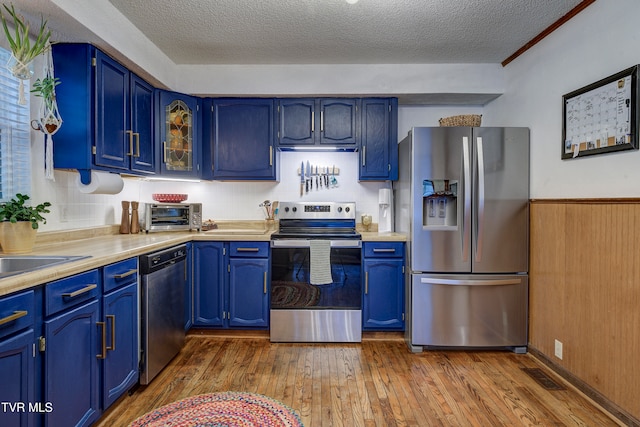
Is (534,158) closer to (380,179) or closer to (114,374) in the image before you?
(380,179)

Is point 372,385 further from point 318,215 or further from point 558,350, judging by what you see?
point 318,215

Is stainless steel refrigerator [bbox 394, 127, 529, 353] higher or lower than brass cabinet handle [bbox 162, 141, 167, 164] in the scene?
lower

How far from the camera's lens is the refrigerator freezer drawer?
273cm

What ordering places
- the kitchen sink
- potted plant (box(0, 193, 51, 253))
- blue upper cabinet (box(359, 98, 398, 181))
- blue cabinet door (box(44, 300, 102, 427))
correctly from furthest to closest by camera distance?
blue upper cabinet (box(359, 98, 398, 181)) < potted plant (box(0, 193, 51, 253)) < the kitchen sink < blue cabinet door (box(44, 300, 102, 427))

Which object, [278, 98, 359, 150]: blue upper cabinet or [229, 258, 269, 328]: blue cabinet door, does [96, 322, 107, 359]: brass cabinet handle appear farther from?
[278, 98, 359, 150]: blue upper cabinet

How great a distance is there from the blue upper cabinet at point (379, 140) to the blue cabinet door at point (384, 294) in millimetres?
839

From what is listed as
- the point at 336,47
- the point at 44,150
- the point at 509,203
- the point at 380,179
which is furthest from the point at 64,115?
the point at 509,203

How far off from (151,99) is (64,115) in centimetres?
83

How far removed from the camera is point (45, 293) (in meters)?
1.41

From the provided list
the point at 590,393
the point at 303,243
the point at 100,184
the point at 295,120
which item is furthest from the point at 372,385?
the point at 295,120

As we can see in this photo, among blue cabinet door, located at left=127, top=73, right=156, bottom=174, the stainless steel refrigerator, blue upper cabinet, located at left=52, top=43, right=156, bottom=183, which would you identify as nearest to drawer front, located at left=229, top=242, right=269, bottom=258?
blue cabinet door, located at left=127, top=73, right=156, bottom=174

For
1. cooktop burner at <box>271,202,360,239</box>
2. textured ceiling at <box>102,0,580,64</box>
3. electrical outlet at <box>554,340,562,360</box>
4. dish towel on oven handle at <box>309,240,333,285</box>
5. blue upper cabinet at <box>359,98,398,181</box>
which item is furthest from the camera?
cooktop burner at <box>271,202,360,239</box>

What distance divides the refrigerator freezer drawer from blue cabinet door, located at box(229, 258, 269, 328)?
1241 mm

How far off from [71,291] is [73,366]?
1.13 feet
